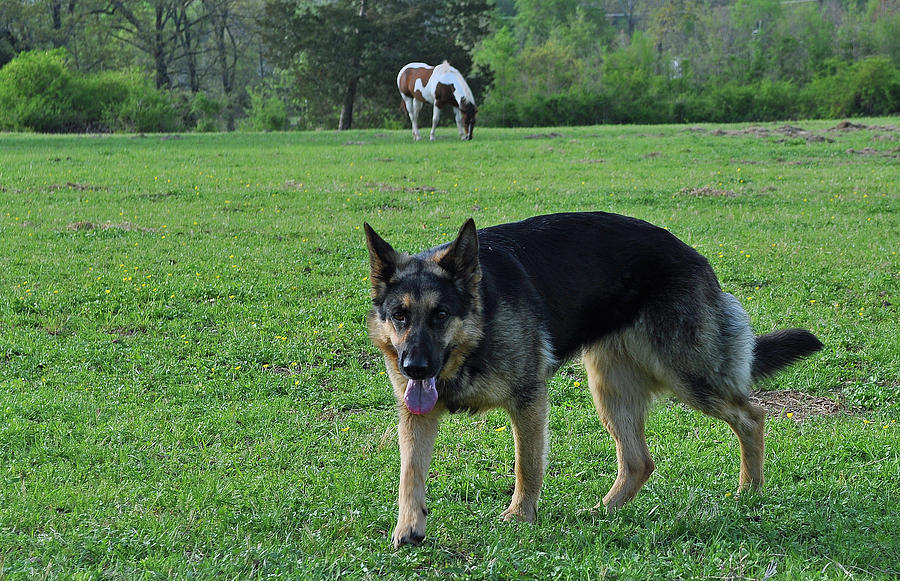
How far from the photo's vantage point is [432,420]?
4.15 metres

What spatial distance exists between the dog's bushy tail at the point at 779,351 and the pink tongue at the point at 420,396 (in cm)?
191

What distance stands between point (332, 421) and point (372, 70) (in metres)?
37.1

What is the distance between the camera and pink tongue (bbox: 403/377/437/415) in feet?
12.8

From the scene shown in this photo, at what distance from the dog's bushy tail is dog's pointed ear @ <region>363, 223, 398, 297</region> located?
6.96ft

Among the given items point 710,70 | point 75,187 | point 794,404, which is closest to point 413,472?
point 794,404

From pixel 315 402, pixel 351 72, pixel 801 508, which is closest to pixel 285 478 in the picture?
pixel 315 402

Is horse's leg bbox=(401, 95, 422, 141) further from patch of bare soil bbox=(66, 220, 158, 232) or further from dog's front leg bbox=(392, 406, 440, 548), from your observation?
dog's front leg bbox=(392, 406, 440, 548)

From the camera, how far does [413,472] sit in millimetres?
4043

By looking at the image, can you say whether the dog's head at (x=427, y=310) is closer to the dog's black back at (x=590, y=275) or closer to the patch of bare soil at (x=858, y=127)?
the dog's black back at (x=590, y=275)

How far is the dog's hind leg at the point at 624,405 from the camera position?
4.59 metres

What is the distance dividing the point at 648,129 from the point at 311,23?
19405mm

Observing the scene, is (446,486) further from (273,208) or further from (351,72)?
(351,72)

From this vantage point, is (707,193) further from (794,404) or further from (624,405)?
(624,405)

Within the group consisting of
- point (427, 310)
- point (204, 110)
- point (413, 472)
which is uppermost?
point (204, 110)
